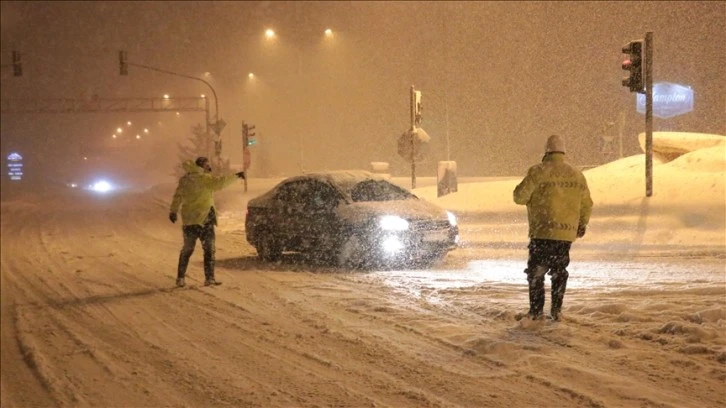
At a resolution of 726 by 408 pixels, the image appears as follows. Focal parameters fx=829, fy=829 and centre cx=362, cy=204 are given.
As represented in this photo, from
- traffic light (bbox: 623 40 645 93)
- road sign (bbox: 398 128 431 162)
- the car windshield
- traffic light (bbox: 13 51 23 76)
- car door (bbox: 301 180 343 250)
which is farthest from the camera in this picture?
traffic light (bbox: 13 51 23 76)

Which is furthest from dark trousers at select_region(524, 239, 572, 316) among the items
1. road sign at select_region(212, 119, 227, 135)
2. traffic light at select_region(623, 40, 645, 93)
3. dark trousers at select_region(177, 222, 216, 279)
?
road sign at select_region(212, 119, 227, 135)

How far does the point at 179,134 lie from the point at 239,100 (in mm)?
49245

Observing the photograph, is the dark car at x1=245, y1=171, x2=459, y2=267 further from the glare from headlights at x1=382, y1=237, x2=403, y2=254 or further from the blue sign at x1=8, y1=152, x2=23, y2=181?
the blue sign at x1=8, y1=152, x2=23, y2=181

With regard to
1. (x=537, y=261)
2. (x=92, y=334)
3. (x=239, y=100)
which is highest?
(x=239, y=100)

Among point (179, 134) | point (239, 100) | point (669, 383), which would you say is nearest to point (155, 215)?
point (669, 383)

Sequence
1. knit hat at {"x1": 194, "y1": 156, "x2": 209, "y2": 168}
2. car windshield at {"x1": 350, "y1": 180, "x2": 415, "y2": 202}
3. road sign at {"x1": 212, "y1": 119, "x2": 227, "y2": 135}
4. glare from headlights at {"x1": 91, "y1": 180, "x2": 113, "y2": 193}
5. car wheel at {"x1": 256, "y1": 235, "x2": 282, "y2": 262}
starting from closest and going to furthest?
knit hat at {"x1": 194, "y1": 156, "x2": 209, "y2": 168} < car windshield at {"x1": 350, "y1": 180, "x2": 415, "y2": 202} < car wheel at {"x1": 256, "y1": 235, "x2": 282, "y2": 262} < road sign at {"x1": 212, "y1": 119, "x2": 227, "y2": 135} < glare from headlights at {"x1": 91, "y1": 180, "x2": 113, "y2": 193}

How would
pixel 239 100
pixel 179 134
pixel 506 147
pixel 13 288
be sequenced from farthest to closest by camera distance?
pixel 179 134 → pixel 239 100 → pixel 506 147 → pixel 13 288

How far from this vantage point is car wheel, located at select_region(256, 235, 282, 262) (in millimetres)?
13438

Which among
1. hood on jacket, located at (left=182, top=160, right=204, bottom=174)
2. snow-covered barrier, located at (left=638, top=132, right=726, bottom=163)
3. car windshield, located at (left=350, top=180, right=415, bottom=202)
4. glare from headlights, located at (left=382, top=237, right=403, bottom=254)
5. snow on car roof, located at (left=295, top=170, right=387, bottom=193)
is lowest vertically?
glare from headlights, located at (left=382, top=237, right=403, bottom=254)

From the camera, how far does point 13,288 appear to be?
11.8m

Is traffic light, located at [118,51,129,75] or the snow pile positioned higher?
traffic light, located at [118,51,129,75]

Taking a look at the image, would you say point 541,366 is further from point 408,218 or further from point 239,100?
point 239,100

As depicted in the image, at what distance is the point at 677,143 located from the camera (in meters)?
18.5

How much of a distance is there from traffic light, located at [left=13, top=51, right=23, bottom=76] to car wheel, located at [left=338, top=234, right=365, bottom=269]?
24155 mm
